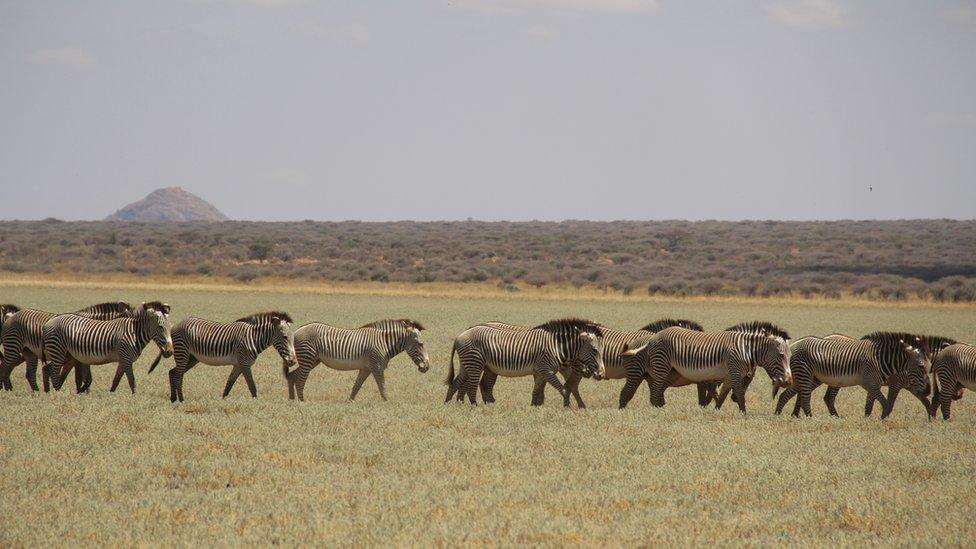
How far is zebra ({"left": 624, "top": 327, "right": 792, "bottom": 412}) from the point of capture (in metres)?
16.8

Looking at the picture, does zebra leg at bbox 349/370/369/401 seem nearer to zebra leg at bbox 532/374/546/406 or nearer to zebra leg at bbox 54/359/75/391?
zebra leg at bbox 532/374/546/406

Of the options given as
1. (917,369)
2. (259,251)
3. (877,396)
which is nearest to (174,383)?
(877,396)

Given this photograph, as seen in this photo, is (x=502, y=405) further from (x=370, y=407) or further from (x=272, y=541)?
(x=272, y=541)

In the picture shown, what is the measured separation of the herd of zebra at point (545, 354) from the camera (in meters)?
16.8

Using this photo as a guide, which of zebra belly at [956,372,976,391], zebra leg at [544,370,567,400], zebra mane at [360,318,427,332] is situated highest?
zebra mane at [360,318,427,332]

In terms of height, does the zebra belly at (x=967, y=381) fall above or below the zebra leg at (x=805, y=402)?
above

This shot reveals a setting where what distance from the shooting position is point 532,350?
1711cm

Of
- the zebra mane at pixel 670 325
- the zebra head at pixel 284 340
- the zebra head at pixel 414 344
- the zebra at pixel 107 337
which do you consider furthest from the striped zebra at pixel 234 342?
the zebra mane at pixel 670 325

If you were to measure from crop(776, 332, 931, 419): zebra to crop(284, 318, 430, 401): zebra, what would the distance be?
20.4 feet

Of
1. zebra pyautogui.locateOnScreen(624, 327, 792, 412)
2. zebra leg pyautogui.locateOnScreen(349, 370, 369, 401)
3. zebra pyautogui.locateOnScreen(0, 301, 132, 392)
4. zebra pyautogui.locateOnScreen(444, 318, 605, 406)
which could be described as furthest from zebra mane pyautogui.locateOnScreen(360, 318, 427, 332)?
zebra pyautogui.locateOnScreen(0, 301, 132, 392)

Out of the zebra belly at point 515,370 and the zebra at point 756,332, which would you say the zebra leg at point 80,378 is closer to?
the zebra belly at point 515,370

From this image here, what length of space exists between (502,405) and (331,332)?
3250 millimetres

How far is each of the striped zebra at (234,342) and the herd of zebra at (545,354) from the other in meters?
0.02

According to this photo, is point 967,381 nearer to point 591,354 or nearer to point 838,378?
point 838,378
